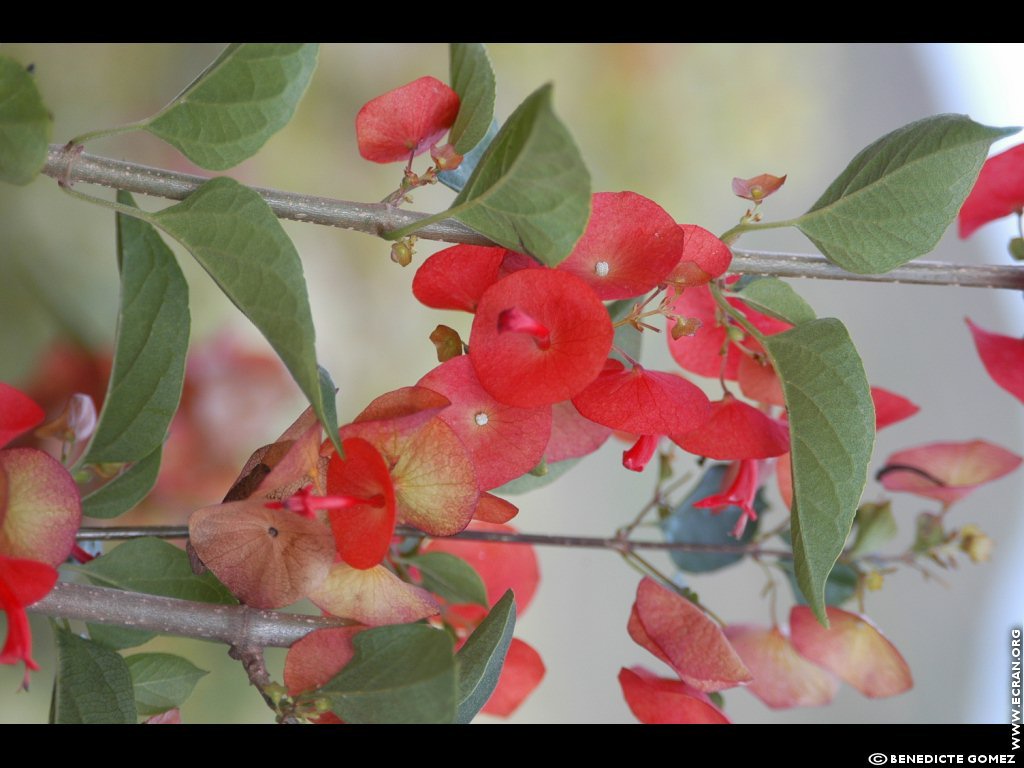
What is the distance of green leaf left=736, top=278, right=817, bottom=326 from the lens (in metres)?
0.36

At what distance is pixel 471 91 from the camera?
31 centimetres

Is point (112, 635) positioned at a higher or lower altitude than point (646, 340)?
lower

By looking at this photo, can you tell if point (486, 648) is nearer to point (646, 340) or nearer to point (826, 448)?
point (826, 448)

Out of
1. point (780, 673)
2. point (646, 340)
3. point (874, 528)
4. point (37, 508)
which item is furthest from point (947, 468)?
point (646, 340)

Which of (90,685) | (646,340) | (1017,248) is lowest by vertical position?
(90,685)

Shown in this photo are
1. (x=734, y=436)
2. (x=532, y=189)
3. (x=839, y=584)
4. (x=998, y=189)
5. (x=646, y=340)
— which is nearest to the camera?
(x=532, y=189)

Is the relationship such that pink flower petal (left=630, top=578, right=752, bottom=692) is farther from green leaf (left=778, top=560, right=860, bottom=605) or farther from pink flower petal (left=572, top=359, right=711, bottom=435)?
green leaf (left=778, top=560, right=860, bottom=605)

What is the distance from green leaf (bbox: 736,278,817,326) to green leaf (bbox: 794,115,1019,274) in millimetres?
33

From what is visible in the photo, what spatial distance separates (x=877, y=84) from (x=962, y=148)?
1130 millimetres

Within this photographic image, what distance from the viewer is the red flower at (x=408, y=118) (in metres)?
0.32

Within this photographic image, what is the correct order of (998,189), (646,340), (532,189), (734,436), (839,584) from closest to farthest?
1. (532,189)
2. (734,436)
3. (998,189)
4. (839,584)
5. (646,340)

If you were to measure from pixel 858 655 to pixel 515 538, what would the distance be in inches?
7.5

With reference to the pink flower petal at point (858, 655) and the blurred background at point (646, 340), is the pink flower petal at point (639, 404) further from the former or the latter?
the blurred background at point (646, 340)

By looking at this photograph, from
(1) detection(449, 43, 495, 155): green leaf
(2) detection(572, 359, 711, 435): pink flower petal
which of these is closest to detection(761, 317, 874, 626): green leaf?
(2) detection(572, 359, 711, 435): pink flower petal
